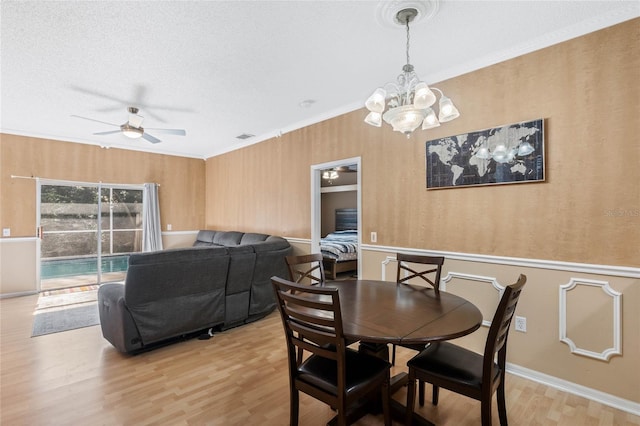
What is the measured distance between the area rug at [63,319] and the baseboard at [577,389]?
4659mm

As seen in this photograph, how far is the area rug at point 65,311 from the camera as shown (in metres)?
3.57

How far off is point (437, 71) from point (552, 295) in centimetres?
228

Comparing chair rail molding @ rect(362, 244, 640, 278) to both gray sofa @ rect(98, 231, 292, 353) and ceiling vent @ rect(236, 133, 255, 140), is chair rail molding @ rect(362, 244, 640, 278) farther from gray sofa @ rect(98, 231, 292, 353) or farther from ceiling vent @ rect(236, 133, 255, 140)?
ceiling vent @ rect(236, 133, 255, 140)

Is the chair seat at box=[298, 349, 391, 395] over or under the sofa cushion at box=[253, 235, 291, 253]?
under

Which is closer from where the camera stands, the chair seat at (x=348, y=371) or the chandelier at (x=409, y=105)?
the chair seat at (x=348, y=371)

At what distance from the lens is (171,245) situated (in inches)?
263

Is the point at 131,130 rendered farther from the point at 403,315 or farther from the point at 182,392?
the point at 403,315

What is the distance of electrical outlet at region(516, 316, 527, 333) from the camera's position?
251cm

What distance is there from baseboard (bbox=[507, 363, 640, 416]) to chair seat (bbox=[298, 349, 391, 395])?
1.61 m

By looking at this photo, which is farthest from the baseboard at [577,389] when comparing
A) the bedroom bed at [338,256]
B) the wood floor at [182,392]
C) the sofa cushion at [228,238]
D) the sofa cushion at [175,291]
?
the sofa cushion at [228,238]

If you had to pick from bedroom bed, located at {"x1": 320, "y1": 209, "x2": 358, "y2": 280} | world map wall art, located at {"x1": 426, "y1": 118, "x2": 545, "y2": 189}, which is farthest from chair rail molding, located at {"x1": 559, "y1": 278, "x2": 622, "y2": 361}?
bedroom bed, located at {"x1": 320, "y1": 209, "x2": 358, "y2": 280}

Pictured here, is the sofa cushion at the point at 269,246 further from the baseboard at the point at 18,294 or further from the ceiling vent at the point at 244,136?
the baseboard at the point at 18,294

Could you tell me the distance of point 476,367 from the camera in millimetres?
1683

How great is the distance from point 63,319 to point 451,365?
4582 millimetres
